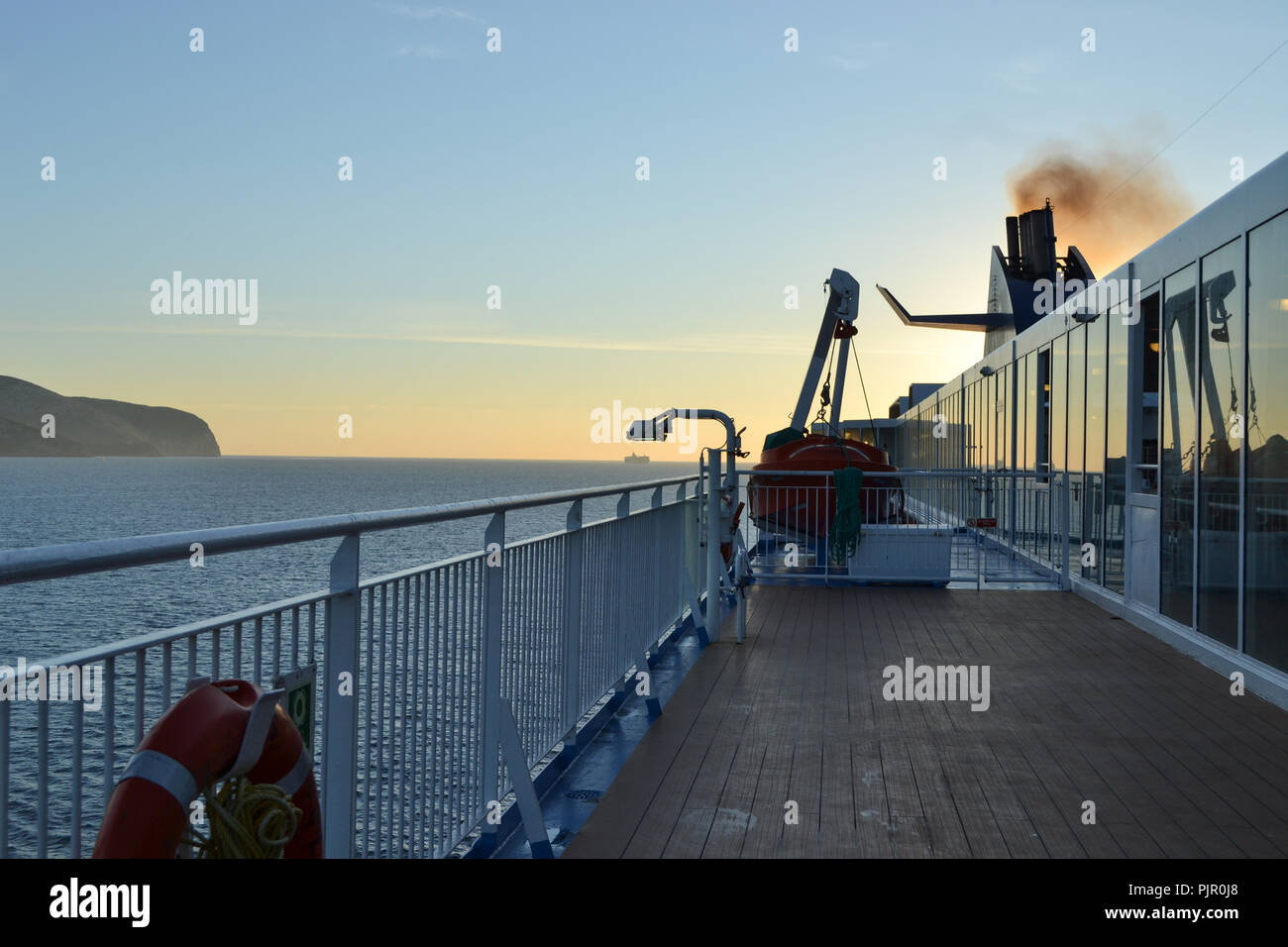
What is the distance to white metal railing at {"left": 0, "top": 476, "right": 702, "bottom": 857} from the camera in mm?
1793

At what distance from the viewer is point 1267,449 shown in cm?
601

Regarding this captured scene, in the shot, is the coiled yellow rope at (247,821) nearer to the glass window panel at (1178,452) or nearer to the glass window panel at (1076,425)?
the glass window panel at (1178,452)

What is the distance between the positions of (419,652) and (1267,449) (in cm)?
467

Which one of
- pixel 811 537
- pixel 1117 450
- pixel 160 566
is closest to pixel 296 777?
pixel 1117 450

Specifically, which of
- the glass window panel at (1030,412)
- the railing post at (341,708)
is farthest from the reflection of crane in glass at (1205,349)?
the glass window panel at (1030,412)

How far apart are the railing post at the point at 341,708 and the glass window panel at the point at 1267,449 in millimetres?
5090

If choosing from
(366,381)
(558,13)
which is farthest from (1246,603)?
(366,381)

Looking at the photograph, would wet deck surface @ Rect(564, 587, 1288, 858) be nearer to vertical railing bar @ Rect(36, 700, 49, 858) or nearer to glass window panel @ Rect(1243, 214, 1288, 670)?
glass window panel @ Rect(1243, 214, 1288, 670)

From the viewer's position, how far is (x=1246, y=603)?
6.40m

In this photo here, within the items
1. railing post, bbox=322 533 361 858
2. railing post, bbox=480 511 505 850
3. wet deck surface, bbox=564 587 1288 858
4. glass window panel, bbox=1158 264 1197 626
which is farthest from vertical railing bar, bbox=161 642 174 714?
glass window panel, bbox=1158 264 1197 626

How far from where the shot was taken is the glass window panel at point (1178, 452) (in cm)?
748

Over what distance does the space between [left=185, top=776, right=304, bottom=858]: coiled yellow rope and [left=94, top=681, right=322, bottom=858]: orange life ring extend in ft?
0.15

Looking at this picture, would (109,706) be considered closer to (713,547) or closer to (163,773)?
(163,773)

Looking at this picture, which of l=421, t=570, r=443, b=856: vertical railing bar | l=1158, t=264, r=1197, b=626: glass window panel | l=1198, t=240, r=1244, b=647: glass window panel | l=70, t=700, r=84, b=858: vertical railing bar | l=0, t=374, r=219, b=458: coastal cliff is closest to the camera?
l=70, t=700, r=84, b=858: vertical railing bar
